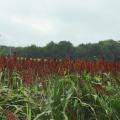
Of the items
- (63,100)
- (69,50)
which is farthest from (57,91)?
(69,50)

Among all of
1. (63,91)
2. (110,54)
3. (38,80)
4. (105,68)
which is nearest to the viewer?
(63,91)

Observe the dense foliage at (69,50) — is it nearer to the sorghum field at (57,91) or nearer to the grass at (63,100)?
the sorghum field at (57,91)

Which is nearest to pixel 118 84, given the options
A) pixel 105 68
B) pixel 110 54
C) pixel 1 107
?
pixel 105 68

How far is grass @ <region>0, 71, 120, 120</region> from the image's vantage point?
6441 millimetres

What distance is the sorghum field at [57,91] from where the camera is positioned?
649cm

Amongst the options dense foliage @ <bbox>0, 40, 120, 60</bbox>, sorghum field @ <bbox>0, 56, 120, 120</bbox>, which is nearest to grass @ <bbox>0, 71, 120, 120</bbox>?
sorghum field @ <bbox>0, 56, 120, 120</bbox>

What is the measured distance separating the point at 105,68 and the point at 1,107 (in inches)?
98.5

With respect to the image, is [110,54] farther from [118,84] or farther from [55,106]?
[55,106]

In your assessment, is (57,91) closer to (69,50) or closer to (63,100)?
(63,100)

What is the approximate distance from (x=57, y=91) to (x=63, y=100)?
Answer: 256 mm

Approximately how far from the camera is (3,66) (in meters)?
7.95

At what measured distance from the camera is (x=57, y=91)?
6723 mm

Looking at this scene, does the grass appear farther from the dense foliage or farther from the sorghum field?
the dense foliage

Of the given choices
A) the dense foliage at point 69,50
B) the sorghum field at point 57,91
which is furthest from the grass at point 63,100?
the dense foliage at point 69,50
